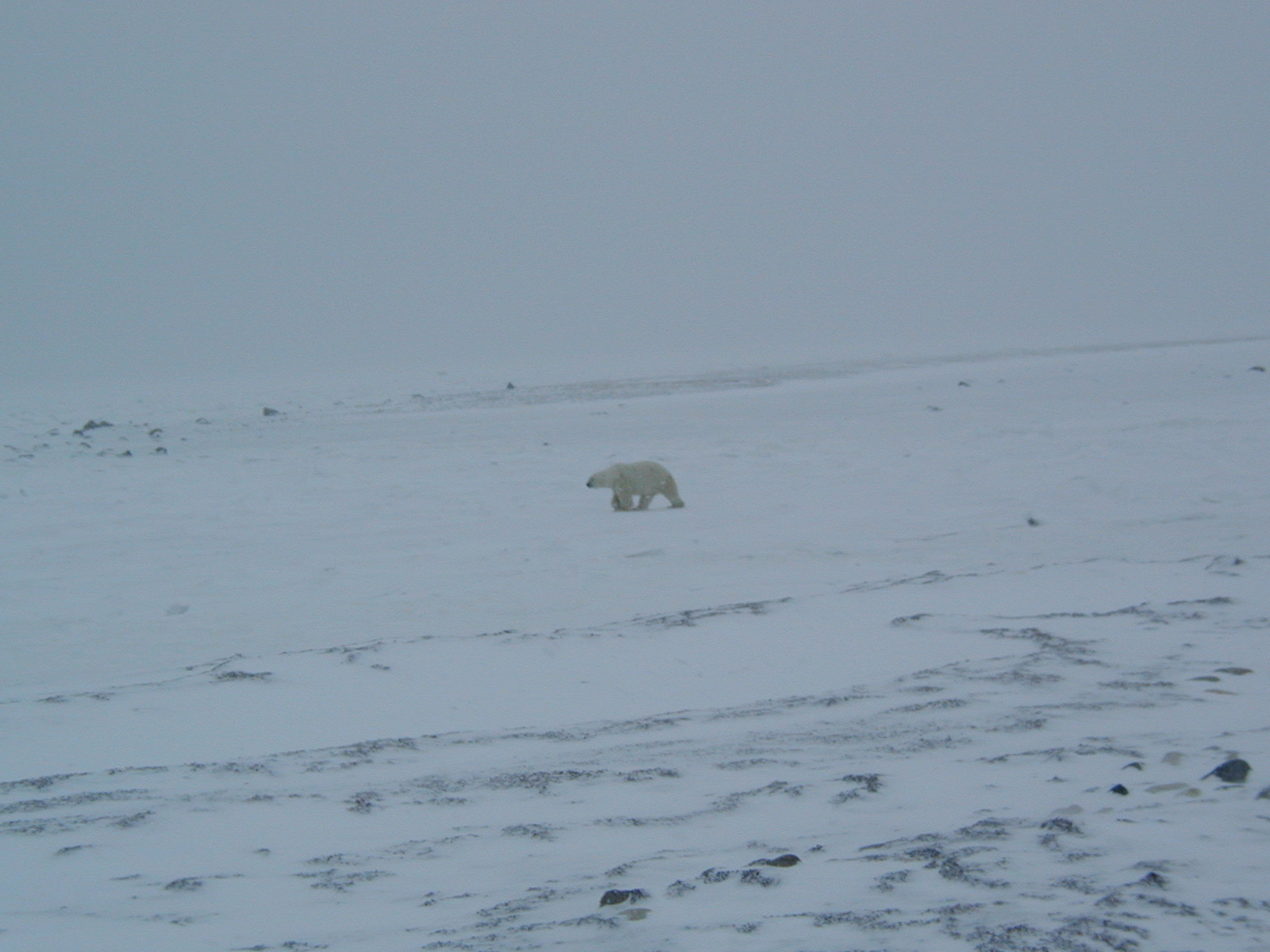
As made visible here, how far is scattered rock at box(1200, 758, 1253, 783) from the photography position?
10.4ft

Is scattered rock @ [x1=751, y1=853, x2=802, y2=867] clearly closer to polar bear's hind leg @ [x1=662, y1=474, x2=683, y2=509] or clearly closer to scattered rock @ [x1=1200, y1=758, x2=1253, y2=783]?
scattered rock @ [x1=1200, y1=758, x2=1253, y2=783]

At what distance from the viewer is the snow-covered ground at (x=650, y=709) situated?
266cm

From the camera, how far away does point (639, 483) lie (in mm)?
9555

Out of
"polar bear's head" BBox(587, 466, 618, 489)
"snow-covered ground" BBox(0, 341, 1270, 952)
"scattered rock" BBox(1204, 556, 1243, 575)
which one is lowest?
"scattered rock" BBox(1204, 556, 1243, 575)

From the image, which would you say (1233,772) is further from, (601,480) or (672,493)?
(601,480)

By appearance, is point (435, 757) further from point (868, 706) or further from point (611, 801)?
point (868, 706)

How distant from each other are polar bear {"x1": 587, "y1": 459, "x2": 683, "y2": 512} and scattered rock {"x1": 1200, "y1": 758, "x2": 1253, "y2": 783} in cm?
652

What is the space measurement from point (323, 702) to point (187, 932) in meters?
2.22

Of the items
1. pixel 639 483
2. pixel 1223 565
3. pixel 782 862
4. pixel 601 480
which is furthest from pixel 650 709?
pixel 601 480

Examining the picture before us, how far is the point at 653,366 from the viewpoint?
3212 cm

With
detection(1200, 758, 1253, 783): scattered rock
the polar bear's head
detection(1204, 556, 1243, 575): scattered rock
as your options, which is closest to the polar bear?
the polar bear's head

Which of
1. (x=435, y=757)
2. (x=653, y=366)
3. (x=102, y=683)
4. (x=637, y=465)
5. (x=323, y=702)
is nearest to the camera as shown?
(x=435, y=757)

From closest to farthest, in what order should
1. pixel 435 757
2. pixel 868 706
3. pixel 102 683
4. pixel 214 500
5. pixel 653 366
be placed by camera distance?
pixel 435 757 → pixel 868 706 → pixel 102 683 → pixel 214 500 → pixel 653 366

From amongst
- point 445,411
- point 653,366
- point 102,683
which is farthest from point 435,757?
Answer: point 653,366
